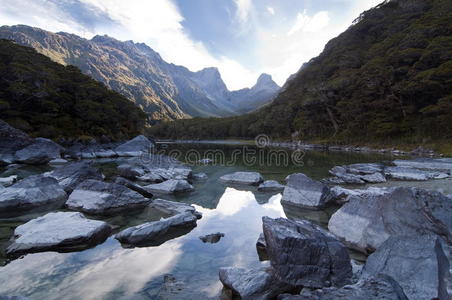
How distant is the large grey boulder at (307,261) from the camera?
5.00 metres

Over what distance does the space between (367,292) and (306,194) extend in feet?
27.2

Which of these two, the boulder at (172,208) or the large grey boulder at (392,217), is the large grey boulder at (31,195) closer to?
the boulder at (172,208)

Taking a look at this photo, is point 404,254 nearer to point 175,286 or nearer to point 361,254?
point 361,254

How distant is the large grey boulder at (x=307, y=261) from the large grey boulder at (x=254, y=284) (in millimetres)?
164

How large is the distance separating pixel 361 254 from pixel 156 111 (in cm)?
20424

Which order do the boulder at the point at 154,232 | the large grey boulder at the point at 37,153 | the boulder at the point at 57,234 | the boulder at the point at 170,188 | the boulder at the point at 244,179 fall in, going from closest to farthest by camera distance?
the boulder at the point at 57,234, the boulder at the point at 154,232, the boulder at the point at 170,188, the boulder at the point at 244,179, the large grey boulder at the point at 37,153

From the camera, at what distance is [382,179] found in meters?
17.8

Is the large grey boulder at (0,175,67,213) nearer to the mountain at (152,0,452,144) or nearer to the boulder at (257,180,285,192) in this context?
the boulder at (257,180,285,192)

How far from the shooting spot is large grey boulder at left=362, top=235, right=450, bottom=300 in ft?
13.5

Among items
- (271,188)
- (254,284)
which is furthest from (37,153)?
(254,284)

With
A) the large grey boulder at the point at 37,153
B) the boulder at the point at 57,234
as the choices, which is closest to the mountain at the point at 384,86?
the boulder at the point at 57,234

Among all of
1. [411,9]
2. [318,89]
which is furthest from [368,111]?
[411,9]

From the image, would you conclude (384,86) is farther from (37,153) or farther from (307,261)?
(37,153)

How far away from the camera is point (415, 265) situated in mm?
4527
